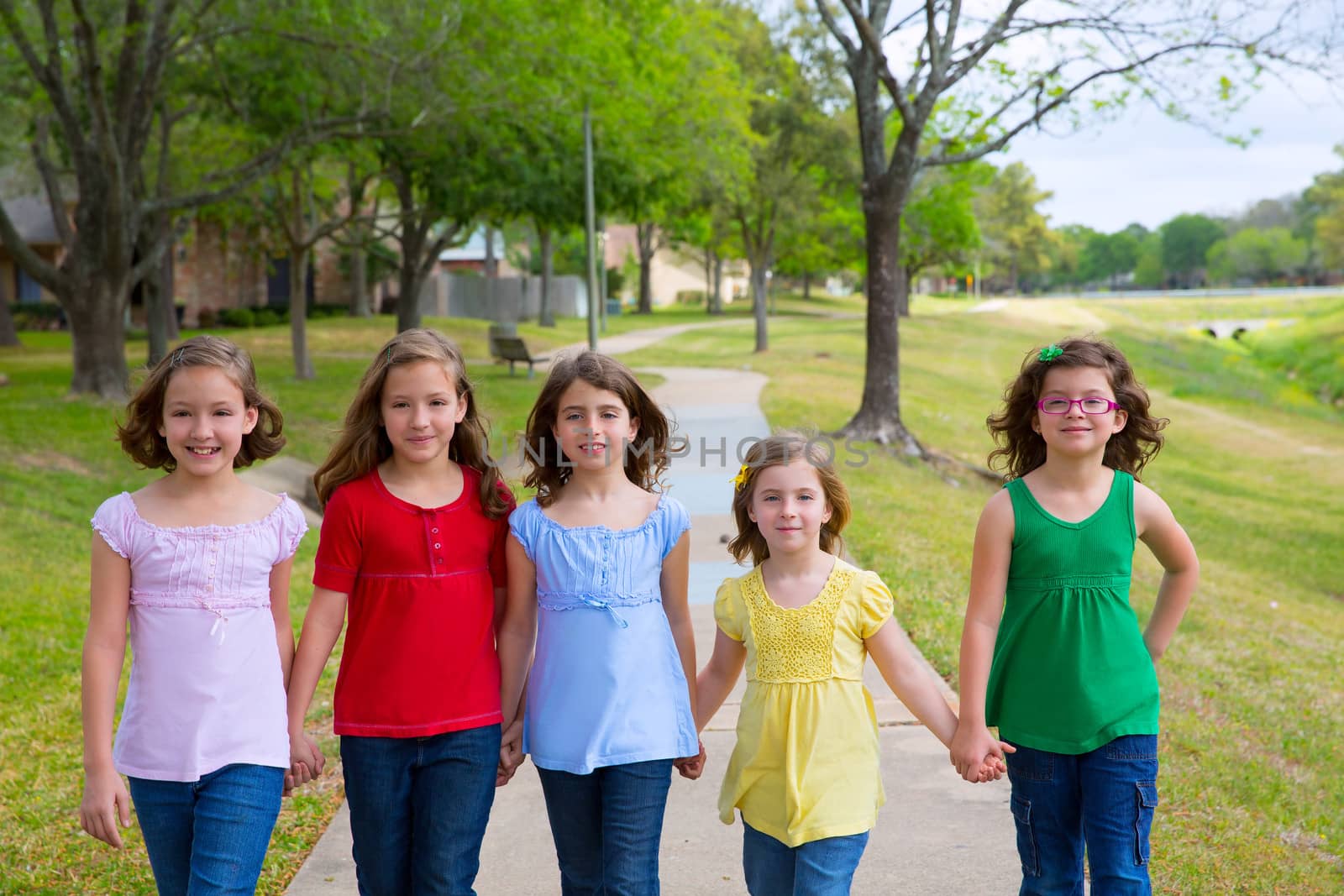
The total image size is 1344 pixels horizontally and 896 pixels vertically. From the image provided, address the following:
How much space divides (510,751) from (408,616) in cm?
41

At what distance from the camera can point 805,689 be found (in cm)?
273

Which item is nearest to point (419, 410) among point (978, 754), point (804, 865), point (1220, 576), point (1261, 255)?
point (804, 865)

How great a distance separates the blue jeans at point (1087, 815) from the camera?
2721 millimetres

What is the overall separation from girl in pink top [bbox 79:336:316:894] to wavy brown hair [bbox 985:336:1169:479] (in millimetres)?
1789

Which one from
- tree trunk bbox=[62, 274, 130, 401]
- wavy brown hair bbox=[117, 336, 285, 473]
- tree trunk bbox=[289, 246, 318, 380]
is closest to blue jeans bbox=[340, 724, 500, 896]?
wavy brown hair bbox=[117, 336, 285, 473]

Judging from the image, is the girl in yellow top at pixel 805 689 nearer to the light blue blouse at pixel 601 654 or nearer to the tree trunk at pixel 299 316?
the light blue blouse at pixel 601 654

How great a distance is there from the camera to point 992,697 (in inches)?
115

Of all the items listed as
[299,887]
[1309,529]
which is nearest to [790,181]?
[1309,529]

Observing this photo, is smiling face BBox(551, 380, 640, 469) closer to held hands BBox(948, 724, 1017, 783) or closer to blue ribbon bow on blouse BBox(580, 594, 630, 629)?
blue ribbon bow on blouse BBox(580, 594, 630, 629)

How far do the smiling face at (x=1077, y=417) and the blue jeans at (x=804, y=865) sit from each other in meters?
1.00

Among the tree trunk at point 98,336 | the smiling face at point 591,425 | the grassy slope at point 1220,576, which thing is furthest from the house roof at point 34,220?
the smiling face at point 591,425

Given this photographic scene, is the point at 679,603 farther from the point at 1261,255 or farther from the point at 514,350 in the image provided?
the point at 1261,255

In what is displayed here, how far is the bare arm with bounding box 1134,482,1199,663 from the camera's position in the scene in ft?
9.39

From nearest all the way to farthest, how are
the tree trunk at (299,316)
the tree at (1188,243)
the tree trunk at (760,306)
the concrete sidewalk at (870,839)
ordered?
the concrete sidewalk at (870,839)
the tree trunk at (299,316)
the tree trunk at (760,306)
the tree at (1188,243)
